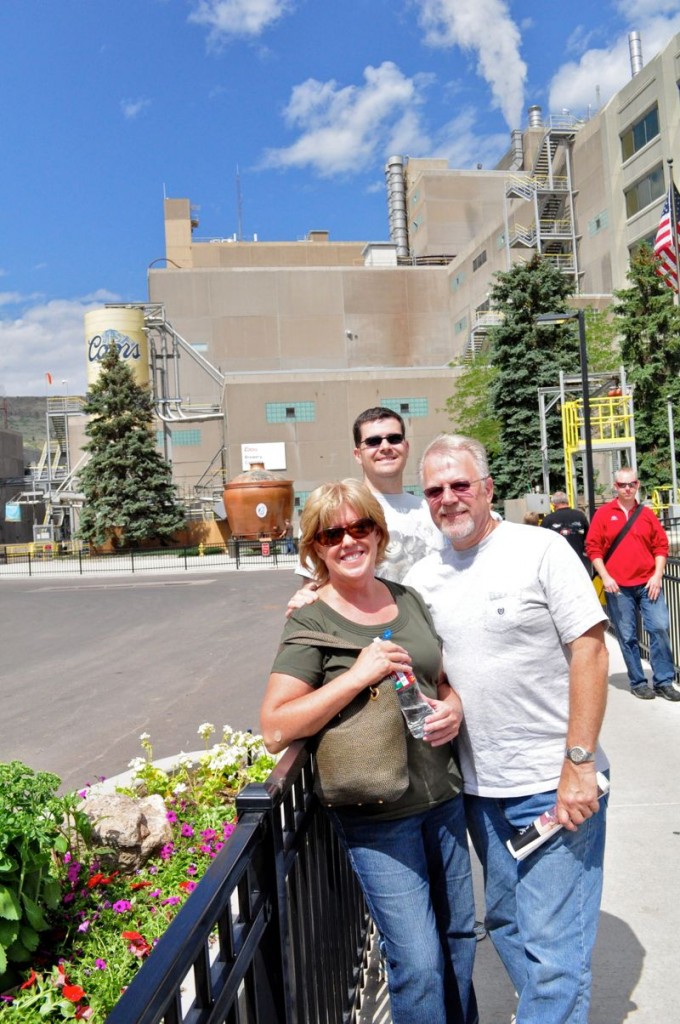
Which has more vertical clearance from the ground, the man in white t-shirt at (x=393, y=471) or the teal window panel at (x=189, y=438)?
the teal window panel at (x=189, y=438)

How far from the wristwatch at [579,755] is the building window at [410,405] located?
50.2 m

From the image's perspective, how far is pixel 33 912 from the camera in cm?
295

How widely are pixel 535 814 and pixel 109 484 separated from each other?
137 feet

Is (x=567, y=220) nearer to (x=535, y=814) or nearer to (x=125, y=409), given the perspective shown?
(x=125, y=409)

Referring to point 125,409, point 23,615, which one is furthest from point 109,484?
point 23,615

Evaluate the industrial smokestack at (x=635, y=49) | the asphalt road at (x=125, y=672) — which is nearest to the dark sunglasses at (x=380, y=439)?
the asphalt road at (x=125, y=672)

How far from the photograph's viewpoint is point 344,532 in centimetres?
259

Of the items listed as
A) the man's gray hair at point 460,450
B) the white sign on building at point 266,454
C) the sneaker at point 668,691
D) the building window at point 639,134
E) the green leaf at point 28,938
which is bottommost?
the sneaker at point 668,691

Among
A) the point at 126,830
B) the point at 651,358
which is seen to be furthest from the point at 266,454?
the point at 126,830

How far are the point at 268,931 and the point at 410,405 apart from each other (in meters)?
51.4

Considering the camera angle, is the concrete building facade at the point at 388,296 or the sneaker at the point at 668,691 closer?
the sneaker at the point at 668,691

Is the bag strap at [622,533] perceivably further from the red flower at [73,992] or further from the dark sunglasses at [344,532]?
the red flower at [73,992]

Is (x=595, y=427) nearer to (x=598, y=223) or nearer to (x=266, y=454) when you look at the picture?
(x=598, y=223)

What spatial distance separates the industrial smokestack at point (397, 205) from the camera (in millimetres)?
79062
